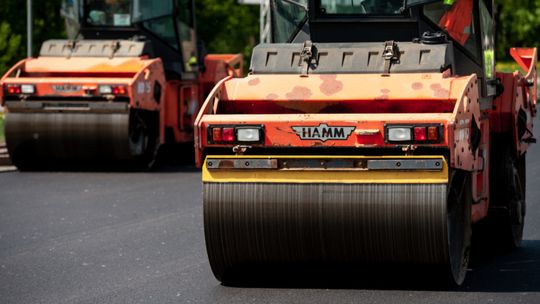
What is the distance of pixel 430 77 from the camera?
29.6ft

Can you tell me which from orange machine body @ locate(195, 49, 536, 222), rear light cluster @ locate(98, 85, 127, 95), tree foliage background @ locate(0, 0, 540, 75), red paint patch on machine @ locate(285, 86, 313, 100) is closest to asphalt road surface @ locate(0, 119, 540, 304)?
orange machine body @ locate(195, 49, 536, 222)

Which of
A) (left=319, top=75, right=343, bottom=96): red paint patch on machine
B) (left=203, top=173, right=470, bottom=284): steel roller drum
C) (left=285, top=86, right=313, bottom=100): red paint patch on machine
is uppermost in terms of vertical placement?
(left=319, top=75, right=343, bottom=96): red paint patch on machine

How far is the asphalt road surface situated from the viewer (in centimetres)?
885

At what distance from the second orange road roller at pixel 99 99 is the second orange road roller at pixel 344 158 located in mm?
8975

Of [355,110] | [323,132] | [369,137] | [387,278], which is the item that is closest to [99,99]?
[387,278]

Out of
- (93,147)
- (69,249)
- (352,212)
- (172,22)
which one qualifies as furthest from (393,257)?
(172,22)

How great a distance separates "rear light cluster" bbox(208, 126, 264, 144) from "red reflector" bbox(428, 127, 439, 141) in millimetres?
984

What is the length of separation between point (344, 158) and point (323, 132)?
0.63ft

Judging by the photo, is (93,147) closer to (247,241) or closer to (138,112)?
(138,112)

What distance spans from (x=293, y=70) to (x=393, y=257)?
1.51 m

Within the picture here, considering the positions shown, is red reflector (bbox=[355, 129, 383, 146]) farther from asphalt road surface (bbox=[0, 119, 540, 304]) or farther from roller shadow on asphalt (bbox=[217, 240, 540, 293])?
asphalt road surface (bbox=[0, 119, 540, 304])

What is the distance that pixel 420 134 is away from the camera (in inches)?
333

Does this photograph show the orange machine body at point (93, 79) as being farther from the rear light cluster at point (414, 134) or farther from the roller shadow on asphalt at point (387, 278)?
the rear light cluster at point (414, 134)

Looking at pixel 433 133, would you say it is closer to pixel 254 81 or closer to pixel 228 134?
pixel 228 134
